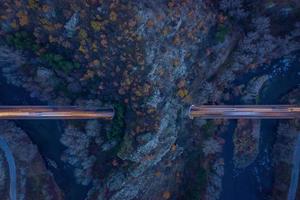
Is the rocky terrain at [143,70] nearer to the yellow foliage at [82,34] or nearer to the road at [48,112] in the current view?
the yellow foliage at [82,34]

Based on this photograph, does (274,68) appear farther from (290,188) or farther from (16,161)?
(16,161)

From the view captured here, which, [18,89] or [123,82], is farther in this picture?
[18,89]

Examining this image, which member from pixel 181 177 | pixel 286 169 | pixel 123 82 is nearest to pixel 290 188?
pixel 286 169

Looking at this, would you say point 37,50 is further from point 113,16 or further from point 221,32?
point 221,32

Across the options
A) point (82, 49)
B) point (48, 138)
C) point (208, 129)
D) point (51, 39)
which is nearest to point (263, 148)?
point (208, 129)

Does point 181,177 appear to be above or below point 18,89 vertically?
below
